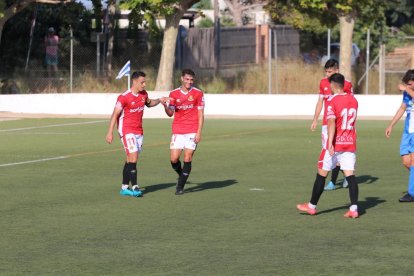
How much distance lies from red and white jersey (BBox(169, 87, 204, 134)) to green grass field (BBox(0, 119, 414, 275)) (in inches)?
36.9

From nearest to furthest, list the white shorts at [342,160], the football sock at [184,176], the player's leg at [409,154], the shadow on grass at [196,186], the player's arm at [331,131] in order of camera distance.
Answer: the player's arm at [331,131]
the white shorts at [342,160]
the player's leg at [409,154]
the football sock at [184,176]
the shadow on grass at [196,186]

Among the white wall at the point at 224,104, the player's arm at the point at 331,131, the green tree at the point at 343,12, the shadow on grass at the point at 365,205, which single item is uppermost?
the green tree at the point at 343,12

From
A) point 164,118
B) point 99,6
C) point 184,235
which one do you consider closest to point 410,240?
point 184,235

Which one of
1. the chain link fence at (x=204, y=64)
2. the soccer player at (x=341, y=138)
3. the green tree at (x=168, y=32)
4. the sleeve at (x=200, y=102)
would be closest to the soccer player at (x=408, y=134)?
the soccer player at (x=341, y=138)

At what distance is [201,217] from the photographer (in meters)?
13.9

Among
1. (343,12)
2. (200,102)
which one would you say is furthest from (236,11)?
(200,102)

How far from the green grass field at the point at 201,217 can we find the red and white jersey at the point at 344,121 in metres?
0.88

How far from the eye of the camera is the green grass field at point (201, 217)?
10797 mm

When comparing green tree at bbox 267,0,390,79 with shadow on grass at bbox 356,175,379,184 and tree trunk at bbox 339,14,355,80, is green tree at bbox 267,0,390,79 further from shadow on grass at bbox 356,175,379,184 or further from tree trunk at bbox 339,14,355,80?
shadow on grass at bbox 356,175,379,184

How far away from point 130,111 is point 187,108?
81 cm

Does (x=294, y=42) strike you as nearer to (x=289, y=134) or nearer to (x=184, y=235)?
(x=289, y=134)

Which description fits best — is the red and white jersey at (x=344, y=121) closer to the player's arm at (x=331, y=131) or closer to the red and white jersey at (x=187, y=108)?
the player's arm at (x=331, y=131)

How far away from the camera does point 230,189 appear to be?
16.9m

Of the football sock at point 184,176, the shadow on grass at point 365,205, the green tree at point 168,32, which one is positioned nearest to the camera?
the shadow on grass at point 365,205
